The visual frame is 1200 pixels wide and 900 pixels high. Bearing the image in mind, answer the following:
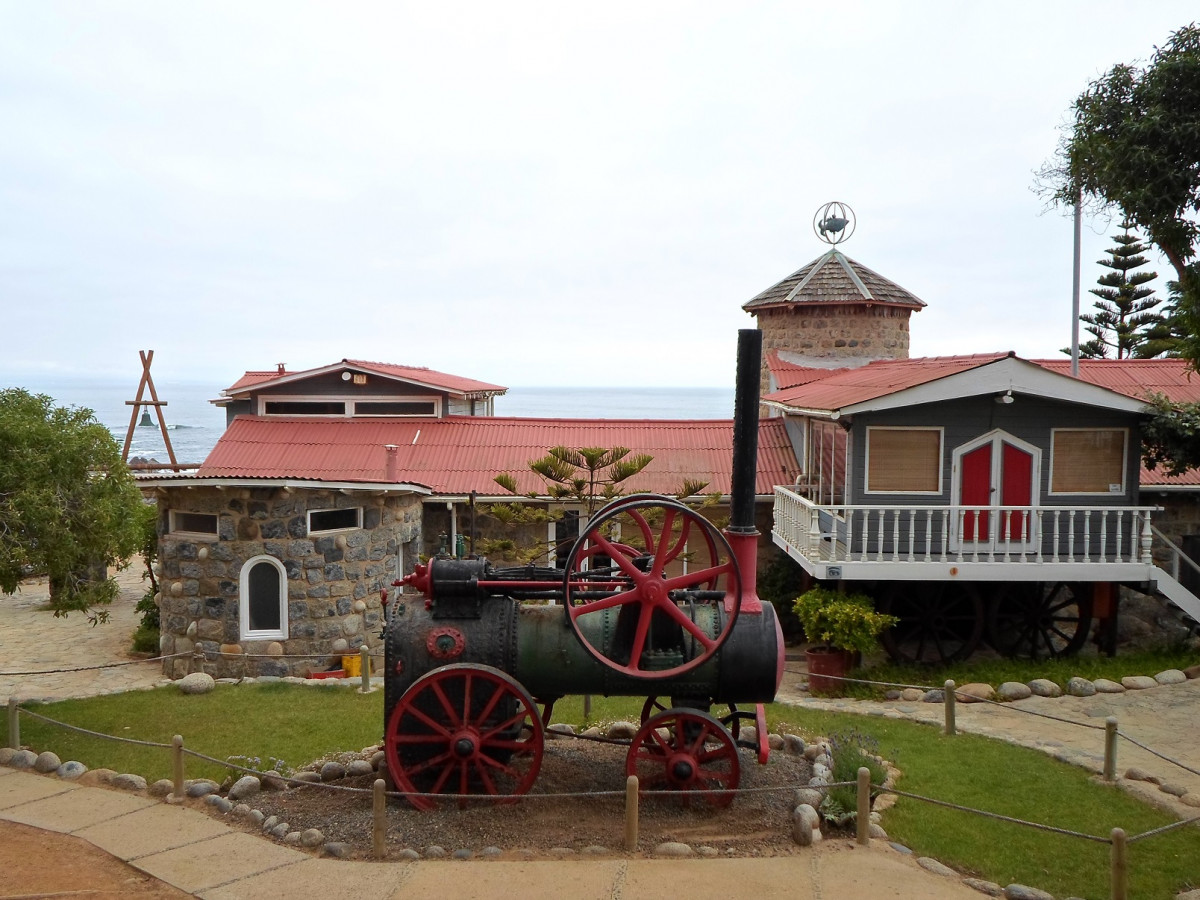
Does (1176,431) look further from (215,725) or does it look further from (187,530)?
(187,530)

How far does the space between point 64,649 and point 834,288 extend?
17203 millimetres

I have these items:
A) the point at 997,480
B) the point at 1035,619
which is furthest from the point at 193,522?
the point at 1035,619

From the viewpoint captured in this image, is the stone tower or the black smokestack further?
the stone tower

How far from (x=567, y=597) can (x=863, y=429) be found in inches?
323

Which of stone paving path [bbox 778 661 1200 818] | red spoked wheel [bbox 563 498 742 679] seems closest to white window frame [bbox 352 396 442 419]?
stone paving path [bbox 778 661 1200 818]

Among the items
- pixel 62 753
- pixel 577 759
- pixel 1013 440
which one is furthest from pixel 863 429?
pixel 62 753

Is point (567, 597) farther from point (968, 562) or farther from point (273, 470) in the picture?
point (273, 470)

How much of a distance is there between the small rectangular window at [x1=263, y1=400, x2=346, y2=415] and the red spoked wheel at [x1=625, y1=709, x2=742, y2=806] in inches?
512

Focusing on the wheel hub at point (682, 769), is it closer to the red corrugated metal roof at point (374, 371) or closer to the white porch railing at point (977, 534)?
the white porch railing at point (977, 534)

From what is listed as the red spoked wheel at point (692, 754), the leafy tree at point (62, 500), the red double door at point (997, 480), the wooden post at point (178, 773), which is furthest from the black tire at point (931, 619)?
the leafy tree at point (62, 500)

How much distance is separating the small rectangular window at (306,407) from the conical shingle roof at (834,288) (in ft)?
32.2

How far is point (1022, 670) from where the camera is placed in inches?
579

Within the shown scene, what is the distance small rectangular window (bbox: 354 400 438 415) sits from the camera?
2069cm

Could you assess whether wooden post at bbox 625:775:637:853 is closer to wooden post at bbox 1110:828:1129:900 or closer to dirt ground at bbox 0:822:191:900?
dirt ground at bbox 0:822:191:900
